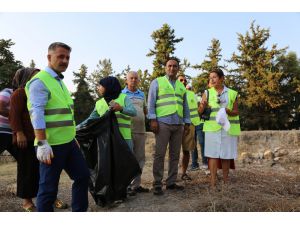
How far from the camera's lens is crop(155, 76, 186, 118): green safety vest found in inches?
219

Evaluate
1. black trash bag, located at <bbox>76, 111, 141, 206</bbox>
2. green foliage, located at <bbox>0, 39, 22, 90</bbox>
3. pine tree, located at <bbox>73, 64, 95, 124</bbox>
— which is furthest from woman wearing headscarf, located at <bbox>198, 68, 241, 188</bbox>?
pine tree, located at <bbox>73, 64, 95, 124</bbox>

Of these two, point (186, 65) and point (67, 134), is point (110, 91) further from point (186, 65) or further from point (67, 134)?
point (186, 65)

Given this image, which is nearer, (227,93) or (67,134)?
(67,134)

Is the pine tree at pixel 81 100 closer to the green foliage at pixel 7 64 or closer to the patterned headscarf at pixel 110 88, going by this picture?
the green foliage at pixel 7 64

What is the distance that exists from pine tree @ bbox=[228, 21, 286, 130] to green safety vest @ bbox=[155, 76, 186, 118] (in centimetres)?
2113

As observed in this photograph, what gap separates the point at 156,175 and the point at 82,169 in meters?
2.04

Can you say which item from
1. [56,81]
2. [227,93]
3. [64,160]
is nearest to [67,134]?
[64,160]

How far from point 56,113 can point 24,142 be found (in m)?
1.12

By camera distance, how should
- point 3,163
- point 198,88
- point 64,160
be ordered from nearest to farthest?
1. point 64,160
2. point 3,163
3. point 198,88

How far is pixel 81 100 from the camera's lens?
30.5 m

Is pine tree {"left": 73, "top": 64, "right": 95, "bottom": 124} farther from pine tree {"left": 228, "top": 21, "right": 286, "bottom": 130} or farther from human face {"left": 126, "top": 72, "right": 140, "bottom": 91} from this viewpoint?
human face {"left": 126, "top": 72, "right": 140, "bottom": 91}

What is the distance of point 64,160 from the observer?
11.7 feet

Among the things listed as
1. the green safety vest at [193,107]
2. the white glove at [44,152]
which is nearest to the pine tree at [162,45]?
the green safety vest at [193,107]

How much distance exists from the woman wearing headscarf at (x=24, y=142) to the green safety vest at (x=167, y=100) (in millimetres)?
1859
